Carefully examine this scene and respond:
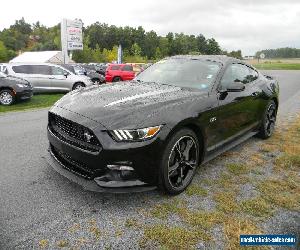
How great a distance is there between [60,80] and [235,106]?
1250 centimetres

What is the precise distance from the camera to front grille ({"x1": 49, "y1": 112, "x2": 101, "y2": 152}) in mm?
3381

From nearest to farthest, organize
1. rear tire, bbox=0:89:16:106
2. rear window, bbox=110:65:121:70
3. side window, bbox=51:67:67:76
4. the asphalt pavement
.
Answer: the asphalt pavement, rear tire, bbox=0:89:16:106, side window, bbox=51:67:67:76, rear window, bbox=110:65:121:70

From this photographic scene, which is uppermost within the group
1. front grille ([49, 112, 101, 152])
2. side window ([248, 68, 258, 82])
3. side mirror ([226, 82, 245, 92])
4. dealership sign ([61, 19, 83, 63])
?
dealership sign ([61, 19, 83, 63])

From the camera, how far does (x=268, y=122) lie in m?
6.55

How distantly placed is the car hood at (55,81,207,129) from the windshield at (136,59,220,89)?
0.25 meters

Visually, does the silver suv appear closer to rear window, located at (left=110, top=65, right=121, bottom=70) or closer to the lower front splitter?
rear window, located at (left=110, top=65, right=121, bottom=70)

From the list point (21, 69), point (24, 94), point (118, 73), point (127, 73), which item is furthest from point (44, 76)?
point (127, 73)

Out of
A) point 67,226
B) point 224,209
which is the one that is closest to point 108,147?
point 67,226

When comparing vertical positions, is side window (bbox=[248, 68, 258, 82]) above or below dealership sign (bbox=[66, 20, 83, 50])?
below

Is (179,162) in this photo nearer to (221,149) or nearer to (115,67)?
(221,149)

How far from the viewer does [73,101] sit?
4.00 metres

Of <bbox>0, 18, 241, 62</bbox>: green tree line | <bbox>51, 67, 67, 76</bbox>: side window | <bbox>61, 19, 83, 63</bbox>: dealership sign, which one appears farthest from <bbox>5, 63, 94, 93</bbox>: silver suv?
<bbox>0, 18, 241, 62</bbox>: green tree line

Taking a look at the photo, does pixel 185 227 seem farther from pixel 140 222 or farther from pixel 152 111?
pixel 152 111

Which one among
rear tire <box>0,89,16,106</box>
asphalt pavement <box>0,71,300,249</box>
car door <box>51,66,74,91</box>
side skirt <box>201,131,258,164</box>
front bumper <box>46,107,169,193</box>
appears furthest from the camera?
car door <box>51,66,74,91</box>
